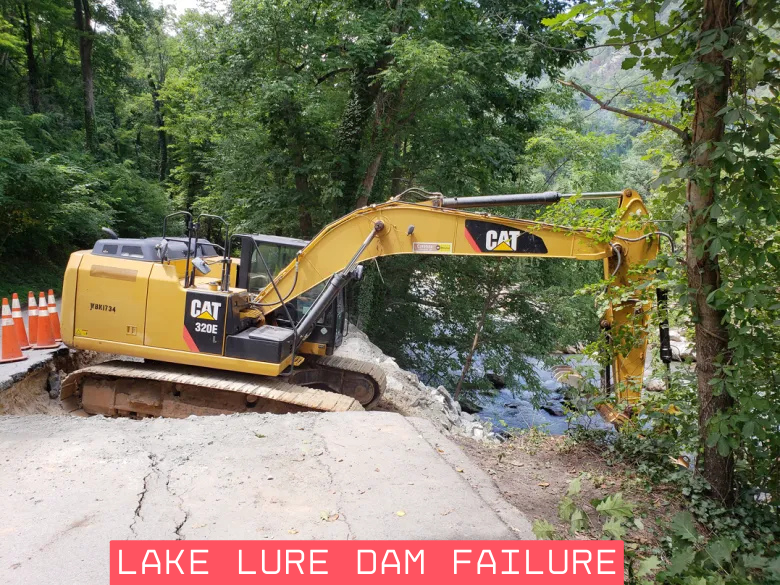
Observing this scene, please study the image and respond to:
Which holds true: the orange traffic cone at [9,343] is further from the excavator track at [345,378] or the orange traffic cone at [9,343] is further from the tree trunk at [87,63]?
the tree trunk at [87,63]

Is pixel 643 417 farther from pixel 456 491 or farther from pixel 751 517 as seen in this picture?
pixel 456 491

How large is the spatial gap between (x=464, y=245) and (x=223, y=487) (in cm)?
354

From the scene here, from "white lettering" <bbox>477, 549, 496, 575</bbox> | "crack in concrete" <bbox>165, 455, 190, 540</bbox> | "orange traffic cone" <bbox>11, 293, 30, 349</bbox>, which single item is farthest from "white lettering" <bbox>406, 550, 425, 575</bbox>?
"orange traffic cone" <bbox>11, 293, 30, 349</bbox>

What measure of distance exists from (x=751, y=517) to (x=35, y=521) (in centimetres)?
478

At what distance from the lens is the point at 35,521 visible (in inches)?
141

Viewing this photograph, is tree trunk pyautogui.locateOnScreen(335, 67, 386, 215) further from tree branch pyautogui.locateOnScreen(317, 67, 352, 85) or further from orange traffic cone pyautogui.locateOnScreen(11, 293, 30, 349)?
orange traffic cone pyautogui.locateOnScreen(11, 293, 30, 349)

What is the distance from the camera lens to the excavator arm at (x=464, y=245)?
5363mm

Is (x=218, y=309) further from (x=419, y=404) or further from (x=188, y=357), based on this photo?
(x=419, y=404)

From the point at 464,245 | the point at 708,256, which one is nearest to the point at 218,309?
the point at 464,245

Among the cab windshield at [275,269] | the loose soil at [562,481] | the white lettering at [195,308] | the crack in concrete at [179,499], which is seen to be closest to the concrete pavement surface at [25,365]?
the white lettering at [195,308]

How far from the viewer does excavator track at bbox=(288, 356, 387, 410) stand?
322 inches

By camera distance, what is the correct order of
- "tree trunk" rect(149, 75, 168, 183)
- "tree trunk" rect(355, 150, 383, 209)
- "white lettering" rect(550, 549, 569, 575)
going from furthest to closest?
"tree trunk" rect(149, 75, 168, 183)
"tree trunk" rect(355, 150, 383, 209)
"white lettering" rect(550, 549, 569, 575)

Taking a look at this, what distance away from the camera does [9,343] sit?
301 inches

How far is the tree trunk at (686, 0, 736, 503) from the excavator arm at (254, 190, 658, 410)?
580mm
